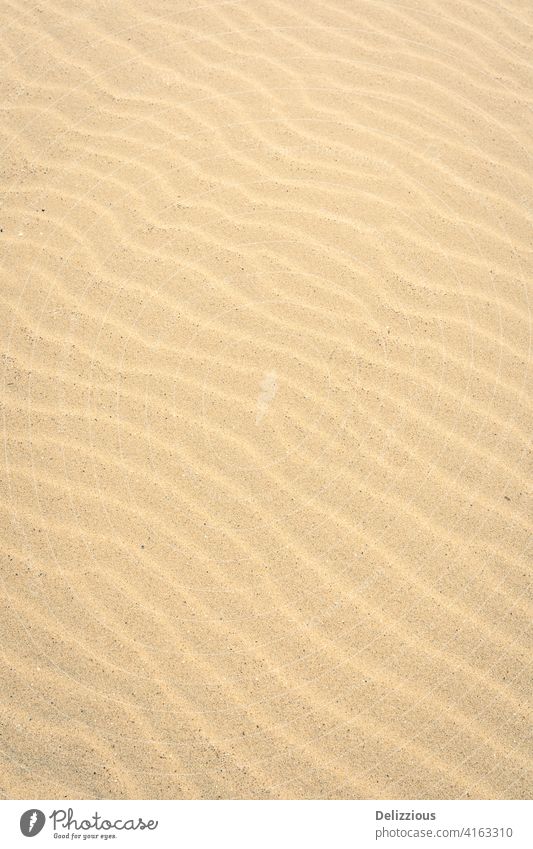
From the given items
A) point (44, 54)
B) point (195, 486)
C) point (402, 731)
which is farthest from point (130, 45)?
point (402, 731)

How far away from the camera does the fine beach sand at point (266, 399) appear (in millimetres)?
4520

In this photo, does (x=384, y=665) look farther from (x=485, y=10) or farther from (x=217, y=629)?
(x=485, y=10)

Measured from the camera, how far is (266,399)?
4930 mm

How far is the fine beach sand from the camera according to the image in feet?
14.8
